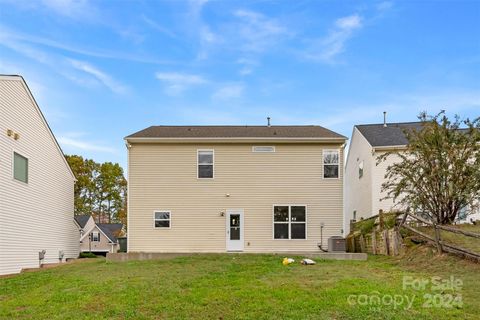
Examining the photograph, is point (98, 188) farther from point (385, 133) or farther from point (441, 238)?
point (441, 238)

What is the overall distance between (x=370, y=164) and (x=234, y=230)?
7.56 meters

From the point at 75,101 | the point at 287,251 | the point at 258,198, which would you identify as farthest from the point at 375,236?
the point at 75,101

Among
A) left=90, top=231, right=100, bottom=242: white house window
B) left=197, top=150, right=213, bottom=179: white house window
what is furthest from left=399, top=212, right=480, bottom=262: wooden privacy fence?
left=90, top=231, right=100, bottom=242: white house window

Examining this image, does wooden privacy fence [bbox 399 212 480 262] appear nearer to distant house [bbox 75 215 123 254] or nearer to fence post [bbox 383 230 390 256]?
fence post [bbox 383 230 390 256]

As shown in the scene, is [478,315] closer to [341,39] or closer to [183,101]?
[341,39]

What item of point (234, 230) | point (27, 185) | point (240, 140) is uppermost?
point (240, 140)

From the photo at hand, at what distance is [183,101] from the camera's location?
19984 millimetres

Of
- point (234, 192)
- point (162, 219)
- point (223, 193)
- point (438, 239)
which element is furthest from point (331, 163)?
point (162, 219)

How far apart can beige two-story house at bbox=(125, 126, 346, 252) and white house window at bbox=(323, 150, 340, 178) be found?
38 mm

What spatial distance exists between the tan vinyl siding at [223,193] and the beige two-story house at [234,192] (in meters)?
0.04

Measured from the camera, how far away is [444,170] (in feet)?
36.9

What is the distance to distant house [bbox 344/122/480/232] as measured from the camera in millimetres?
17438

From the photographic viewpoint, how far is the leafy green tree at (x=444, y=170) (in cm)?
1120

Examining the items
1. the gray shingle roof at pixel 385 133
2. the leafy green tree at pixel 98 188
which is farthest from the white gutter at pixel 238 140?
the leafy green tree at pixel 98 188
